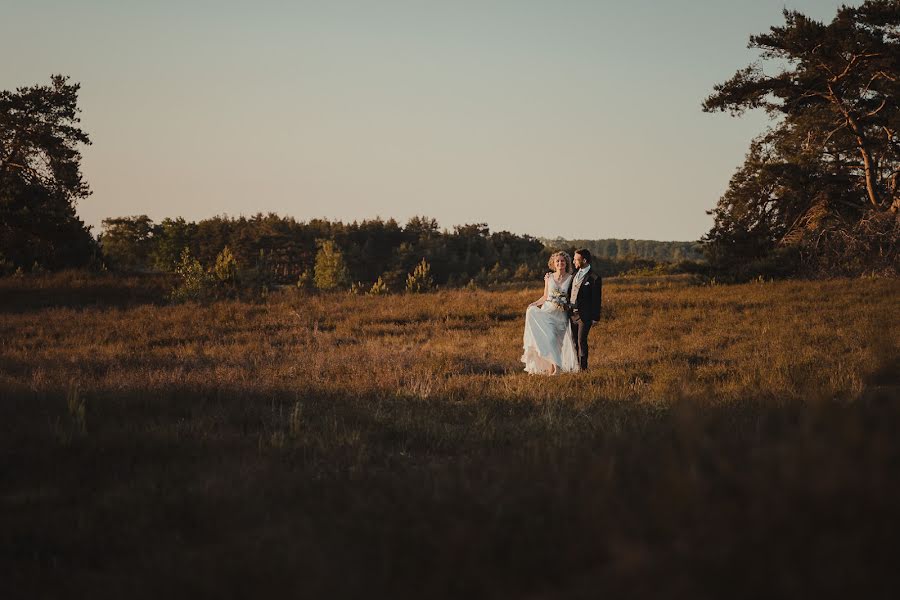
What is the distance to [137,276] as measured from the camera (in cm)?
3005

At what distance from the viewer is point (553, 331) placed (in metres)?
11.2

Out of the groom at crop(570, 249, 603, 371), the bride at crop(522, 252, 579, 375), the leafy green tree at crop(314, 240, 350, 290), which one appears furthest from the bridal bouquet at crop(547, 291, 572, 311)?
the leafy green tree at crop(314, 240, 350, 290)

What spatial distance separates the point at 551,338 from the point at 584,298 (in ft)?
3.11

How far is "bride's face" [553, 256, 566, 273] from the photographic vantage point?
1134cm

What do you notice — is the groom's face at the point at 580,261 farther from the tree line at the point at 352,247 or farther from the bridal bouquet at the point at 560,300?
the tree line at the point at 352,247

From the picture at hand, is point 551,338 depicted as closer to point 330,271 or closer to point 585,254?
point 585,254

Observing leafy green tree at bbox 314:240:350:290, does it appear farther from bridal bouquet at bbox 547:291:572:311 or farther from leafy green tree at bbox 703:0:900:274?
bridal bouquet at bbox 547:291:572:311

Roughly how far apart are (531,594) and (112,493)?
3216 millimetres

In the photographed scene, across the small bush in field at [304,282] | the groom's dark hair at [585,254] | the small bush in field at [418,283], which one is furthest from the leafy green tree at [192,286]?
the groom's dark hair at [585,254]

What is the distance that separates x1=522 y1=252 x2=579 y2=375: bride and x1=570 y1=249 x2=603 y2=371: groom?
0.19 meters

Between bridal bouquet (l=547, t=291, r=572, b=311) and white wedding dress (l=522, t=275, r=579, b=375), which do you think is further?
bridal bouquet (l=547, t=291, r=572, b=311)

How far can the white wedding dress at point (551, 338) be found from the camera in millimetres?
11078

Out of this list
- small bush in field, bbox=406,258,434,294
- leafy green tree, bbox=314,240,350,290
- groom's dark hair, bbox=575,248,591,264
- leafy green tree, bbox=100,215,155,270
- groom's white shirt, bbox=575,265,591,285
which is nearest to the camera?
groom's dark hair, bbox=575,248,591,264

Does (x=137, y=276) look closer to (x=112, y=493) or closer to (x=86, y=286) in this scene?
(x=86, y=286)
